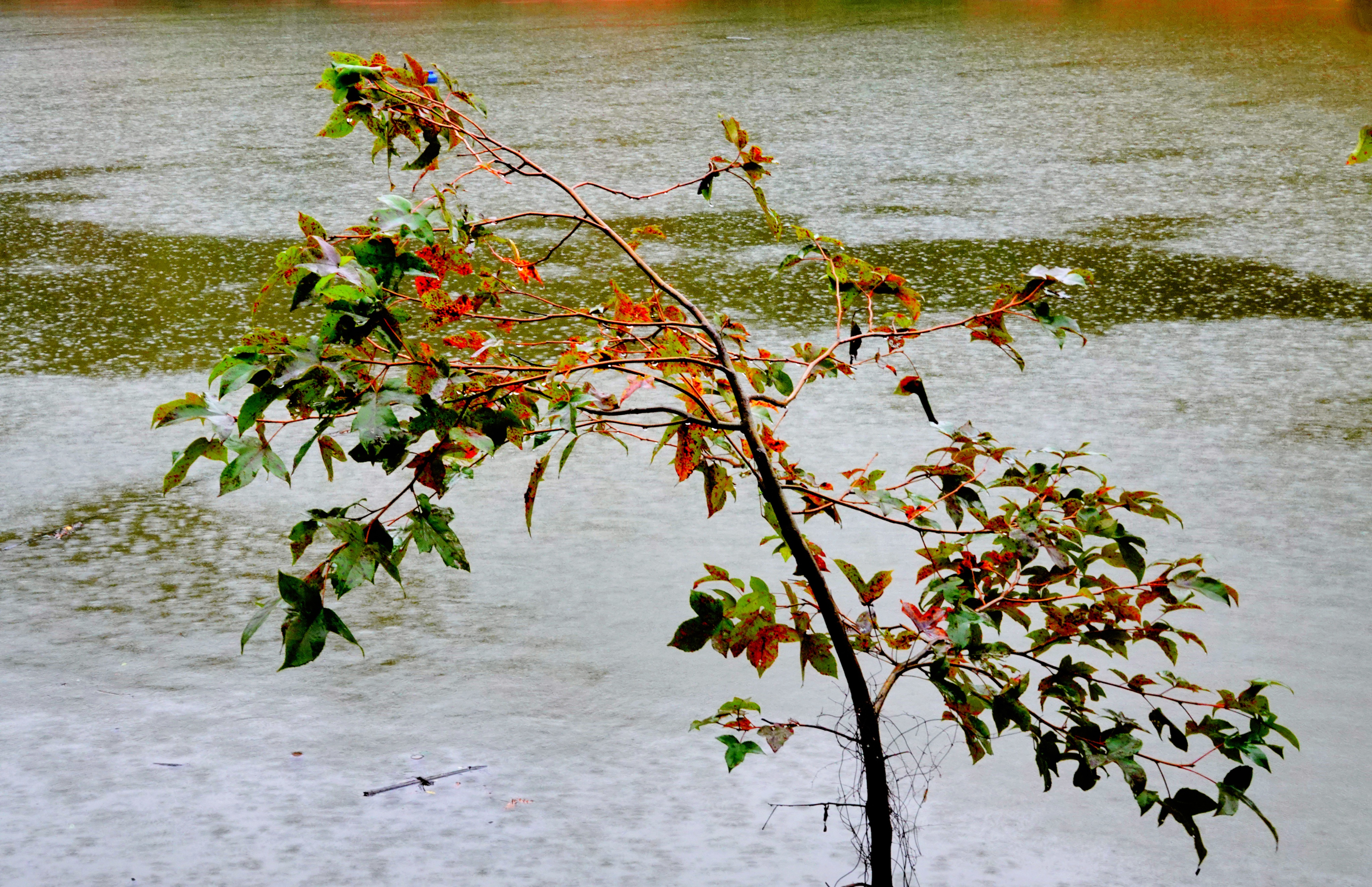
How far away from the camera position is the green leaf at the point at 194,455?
2.55ft

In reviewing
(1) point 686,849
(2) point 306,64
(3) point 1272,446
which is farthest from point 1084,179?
(2) point 306,64

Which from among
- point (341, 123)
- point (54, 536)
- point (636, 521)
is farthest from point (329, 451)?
point (54, 536)

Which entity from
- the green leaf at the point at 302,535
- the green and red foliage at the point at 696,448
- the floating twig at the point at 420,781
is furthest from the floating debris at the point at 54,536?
the green leaf at the point at 302,535

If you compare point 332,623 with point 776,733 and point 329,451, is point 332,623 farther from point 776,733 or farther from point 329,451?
point 776,733

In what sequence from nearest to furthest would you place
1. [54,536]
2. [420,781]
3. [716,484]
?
1. [716,484]
2. [420,781]
3. [54,536]

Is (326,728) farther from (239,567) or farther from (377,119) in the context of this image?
(377,119)

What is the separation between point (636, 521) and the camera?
1.91 metres

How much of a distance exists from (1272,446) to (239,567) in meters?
1.56

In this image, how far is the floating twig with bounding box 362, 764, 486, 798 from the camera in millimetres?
1304

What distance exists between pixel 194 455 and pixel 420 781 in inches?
24.7

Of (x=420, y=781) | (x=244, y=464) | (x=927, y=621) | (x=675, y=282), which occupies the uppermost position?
(x=244, y=464)

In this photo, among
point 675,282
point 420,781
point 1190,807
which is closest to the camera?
point 1190,807

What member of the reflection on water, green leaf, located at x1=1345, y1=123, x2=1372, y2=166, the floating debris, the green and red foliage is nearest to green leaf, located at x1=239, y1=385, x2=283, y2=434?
the green and red foliage

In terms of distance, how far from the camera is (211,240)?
136 inches
